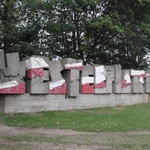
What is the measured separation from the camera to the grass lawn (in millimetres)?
13328

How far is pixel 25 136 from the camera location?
35.4 ft

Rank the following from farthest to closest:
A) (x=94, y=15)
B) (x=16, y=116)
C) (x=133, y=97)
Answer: (x=94, y=15), (x=133, y=97), (x=16, y=116)

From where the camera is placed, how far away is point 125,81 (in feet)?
74.9

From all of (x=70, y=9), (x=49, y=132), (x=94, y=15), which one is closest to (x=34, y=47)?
(x=70, y=9)

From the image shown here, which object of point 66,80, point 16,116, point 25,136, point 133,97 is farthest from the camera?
point 133,97

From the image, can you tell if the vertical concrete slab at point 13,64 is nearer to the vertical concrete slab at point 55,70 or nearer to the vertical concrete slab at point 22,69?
the vertical concrete slab at point 22,69

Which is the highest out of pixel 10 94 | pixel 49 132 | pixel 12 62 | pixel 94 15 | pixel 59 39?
pixel 94 15

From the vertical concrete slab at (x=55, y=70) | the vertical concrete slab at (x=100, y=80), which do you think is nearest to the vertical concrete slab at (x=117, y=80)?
the vertical concrete slab at (x=100, y=80)

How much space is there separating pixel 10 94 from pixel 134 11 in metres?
15.8

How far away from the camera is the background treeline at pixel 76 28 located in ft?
78.1

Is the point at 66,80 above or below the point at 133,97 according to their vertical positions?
above

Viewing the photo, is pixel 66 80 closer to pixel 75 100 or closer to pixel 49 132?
pixel 75 100

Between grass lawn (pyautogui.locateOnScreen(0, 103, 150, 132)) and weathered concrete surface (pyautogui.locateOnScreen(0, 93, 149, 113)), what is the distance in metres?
0.54

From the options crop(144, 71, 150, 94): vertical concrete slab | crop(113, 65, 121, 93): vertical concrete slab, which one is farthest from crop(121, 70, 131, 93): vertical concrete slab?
crop(144, 71, 150, 94): vertical concrete slab
